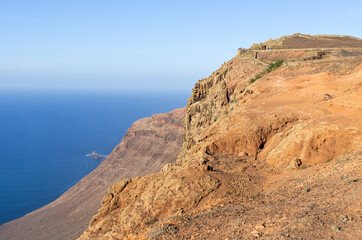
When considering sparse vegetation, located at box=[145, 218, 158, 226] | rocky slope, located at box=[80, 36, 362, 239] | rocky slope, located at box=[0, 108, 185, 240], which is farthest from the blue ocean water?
sparse vegetation, located at box=[145, 218, 158, 226]

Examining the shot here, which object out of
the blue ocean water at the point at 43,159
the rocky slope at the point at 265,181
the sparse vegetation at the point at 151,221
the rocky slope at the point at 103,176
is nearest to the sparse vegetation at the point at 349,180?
the rocky slope at the point at 265,181

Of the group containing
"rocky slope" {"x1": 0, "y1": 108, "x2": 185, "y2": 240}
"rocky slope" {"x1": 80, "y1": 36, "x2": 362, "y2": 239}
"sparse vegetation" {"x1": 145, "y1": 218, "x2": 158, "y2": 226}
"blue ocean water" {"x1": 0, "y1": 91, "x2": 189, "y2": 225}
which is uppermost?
"rocky slope" {"x1": 80, "y1": 36, "x2": 362, "y2": 239}

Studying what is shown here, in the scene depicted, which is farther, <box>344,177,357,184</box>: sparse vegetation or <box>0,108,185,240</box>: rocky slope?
<box>0,108,185,240</box>: rocky slope

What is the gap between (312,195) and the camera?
36.7ft

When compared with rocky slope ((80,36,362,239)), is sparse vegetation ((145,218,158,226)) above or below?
below

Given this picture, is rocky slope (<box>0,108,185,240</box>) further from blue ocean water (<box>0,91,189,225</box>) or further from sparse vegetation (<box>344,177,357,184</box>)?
sparse vegetation (<box>344,177,357,184</box>)

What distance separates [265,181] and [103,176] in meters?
62.5

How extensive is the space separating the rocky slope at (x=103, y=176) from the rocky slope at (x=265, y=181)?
33778 mm

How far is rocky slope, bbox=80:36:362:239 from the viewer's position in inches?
377

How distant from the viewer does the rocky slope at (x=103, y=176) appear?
4806cm

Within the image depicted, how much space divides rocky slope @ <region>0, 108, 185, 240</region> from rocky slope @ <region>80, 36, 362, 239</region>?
33.8 metres

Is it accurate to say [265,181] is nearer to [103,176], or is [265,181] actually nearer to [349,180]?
[349,180]

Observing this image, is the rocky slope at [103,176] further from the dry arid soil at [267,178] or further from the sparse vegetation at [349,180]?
the sparse vegetation at [349,180]

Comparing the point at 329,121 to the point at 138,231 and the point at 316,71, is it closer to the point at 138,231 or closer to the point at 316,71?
the point at 138,231
